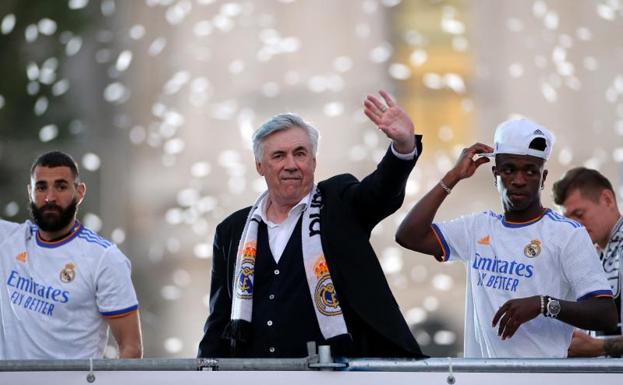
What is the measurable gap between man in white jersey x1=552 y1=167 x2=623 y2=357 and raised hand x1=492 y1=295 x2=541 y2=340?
28.1 inches

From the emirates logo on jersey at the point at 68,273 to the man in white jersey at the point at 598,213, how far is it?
157 centimetres

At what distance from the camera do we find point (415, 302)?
620 centimetres

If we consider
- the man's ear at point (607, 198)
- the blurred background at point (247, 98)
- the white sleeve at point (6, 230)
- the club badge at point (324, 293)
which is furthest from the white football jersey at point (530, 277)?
the blurred background at point (247, 98)

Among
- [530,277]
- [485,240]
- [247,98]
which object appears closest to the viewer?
[530,277]

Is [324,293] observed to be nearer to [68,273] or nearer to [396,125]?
[396,125]

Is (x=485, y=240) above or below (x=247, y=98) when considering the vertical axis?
below

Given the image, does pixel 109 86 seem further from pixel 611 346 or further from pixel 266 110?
pixel 611 346

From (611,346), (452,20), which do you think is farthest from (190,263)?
(611,346)

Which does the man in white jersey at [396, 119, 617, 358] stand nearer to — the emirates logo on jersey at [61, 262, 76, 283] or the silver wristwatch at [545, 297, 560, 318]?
the silver wristwatch at [545, 297, 560, 318]

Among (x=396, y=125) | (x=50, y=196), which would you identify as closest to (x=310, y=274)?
(x=396, y=125)

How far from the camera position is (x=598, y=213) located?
406 centimetres

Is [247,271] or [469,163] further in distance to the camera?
[469,163]

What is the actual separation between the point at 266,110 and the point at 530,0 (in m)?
1.45

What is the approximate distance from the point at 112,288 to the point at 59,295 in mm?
159
